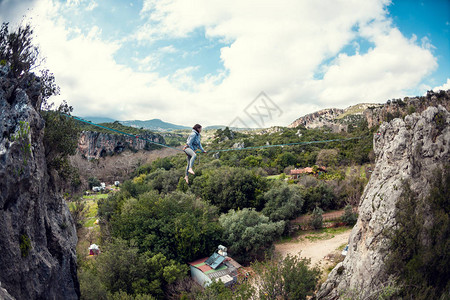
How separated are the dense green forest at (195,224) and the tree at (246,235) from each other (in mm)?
72

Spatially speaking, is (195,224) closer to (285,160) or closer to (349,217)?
(349,217)

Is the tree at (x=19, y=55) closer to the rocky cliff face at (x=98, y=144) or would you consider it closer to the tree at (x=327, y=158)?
the tree at (x=327, y=158)

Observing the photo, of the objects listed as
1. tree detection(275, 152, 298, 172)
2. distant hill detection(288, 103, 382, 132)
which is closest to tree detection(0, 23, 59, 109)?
tree detection(275, 152, 298, 172)

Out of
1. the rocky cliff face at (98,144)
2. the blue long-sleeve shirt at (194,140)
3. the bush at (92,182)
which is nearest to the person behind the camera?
the blue long-sleeve shirt at (194,140)

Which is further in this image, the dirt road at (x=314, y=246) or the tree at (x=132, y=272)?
the dirt road at (x=314, y=246)

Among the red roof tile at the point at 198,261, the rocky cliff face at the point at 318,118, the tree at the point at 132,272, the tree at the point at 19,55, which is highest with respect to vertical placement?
the rocky cliff face at the point at 318,118

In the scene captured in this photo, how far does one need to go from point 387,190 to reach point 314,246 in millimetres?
11878

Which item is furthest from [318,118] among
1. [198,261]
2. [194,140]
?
[194,140]

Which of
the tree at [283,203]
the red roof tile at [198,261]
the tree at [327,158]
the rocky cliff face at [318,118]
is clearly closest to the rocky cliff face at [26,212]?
the red roof tile at [198,261]

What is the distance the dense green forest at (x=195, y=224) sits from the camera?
14211 mm

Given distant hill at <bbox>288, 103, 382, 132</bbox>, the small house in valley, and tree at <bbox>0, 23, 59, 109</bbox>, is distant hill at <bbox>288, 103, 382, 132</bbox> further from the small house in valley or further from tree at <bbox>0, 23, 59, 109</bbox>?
tree at <bbox>0, 23, 59, 109</bbox>

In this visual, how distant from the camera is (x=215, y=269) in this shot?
16.4 meters

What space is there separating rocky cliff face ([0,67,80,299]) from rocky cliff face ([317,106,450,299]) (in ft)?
37.0

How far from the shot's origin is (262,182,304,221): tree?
23969 millimetres
